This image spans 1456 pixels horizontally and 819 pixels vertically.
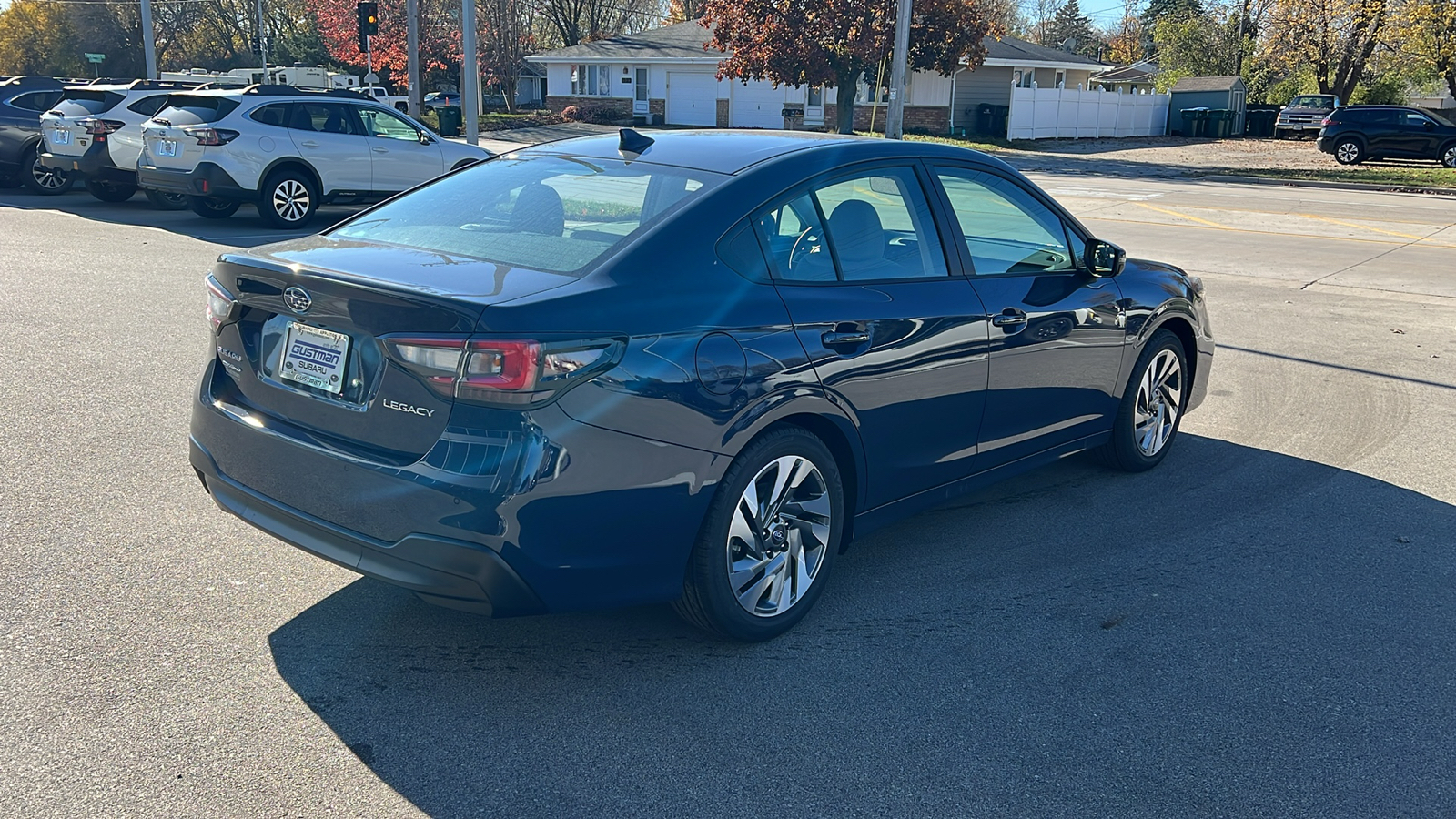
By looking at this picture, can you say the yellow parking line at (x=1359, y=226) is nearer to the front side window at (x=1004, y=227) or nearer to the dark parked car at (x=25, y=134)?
the front side window at (x=1004, y=227)

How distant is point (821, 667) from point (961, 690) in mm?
451

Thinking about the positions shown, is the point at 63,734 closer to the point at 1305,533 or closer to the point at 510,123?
the point at 1305,533

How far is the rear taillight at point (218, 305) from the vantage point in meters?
3.84

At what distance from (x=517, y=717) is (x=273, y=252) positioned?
5.55ft

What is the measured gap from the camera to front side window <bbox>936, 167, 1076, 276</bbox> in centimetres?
475

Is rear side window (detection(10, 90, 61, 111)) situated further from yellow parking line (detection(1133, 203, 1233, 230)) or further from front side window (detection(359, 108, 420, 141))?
yellow parking line (detection(1133, 203, 1233, 230))

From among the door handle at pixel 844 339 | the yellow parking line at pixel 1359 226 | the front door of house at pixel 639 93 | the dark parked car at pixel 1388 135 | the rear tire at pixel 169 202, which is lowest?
the rear tire at pixel 169 202

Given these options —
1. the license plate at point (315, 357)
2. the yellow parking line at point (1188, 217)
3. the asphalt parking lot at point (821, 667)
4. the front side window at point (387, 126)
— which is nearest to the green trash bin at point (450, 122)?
the front side window at point (387, 126)

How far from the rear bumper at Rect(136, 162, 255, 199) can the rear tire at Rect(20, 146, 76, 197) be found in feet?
15.6

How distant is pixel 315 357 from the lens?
11.7 ft

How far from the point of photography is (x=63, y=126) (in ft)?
53.5

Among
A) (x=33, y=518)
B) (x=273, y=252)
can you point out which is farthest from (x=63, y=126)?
(x=273, y=252)

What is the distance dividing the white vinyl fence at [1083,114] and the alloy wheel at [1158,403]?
38.8 metres

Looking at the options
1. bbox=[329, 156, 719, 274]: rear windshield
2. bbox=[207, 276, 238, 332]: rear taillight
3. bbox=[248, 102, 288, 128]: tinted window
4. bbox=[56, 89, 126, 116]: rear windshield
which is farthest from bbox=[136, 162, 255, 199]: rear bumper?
bbox=[207, 276, 238, 332]: rear taillight
